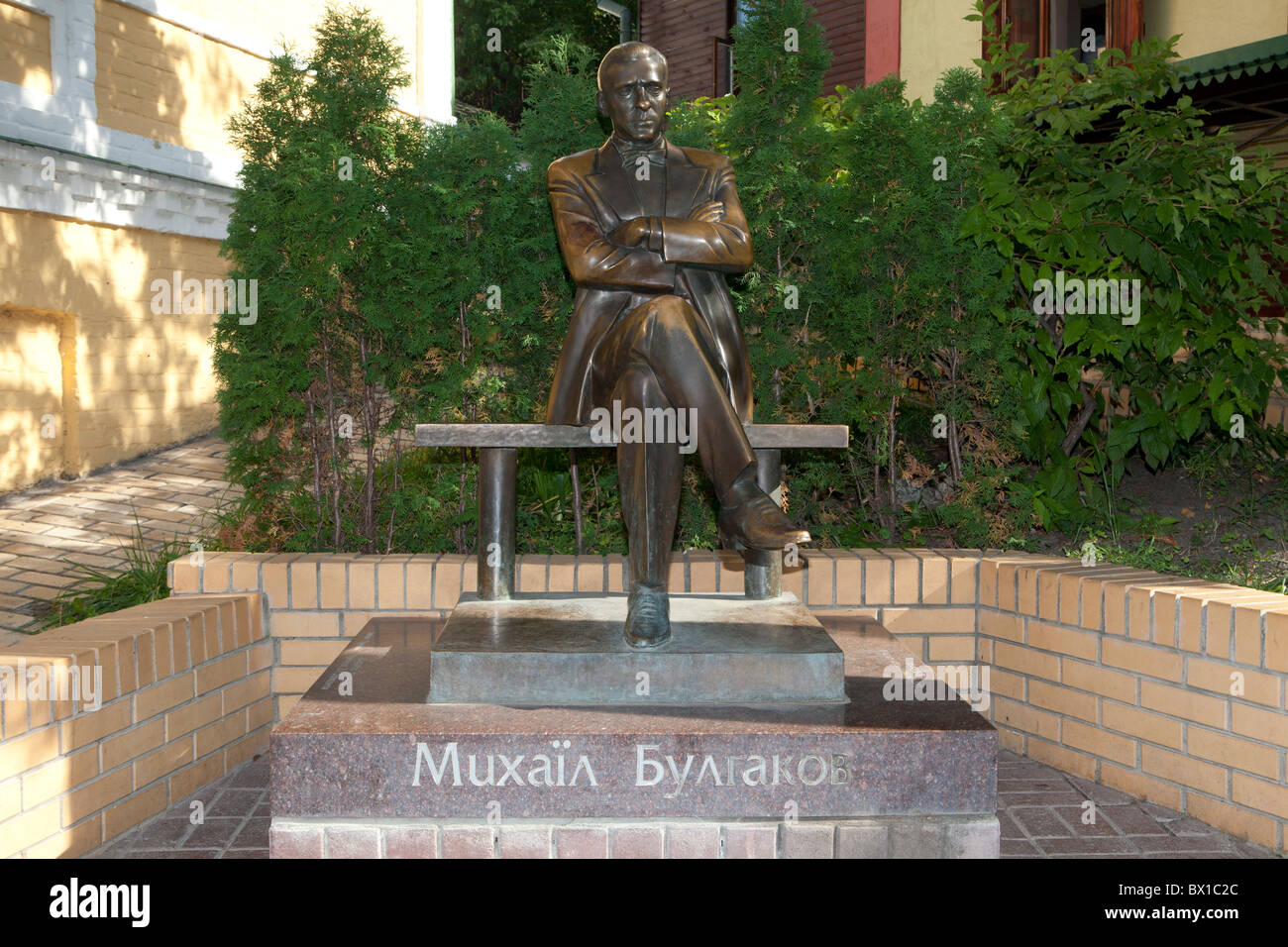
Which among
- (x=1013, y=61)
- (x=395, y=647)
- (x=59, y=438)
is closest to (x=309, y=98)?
(x=395, y=647)

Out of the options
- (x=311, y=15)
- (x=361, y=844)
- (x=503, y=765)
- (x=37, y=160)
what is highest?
(x=311, y=15)

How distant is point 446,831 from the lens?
2803 mm

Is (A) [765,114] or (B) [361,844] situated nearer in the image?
(B) [361,844]

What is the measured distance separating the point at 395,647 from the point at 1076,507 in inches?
112

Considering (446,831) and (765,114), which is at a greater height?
(765,114)

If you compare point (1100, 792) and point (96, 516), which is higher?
point (96, 516)

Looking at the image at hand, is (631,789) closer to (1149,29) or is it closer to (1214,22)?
(1214,22)

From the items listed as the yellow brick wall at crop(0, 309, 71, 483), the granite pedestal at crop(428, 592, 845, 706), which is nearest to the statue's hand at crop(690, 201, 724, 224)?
the granite pedestal at crop(428, 592, 845, 706)

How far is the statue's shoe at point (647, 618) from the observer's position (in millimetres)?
3039

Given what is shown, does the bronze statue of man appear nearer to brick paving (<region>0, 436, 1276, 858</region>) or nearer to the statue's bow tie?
the statue's bow tie

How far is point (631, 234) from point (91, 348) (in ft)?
18.3

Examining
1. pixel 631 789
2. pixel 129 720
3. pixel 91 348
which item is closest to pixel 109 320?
pixel 91 348

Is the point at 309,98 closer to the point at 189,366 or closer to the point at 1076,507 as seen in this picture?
the point at 1076,507

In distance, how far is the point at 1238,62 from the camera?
7.65m
